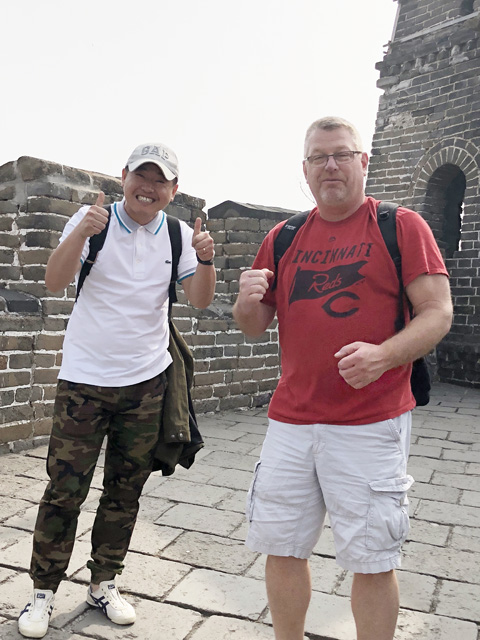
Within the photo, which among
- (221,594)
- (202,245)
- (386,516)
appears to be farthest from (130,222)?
→ (221,594)

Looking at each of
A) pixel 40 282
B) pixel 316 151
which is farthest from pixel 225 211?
pixel 316 151

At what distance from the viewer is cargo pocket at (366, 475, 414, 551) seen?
1.88 meters

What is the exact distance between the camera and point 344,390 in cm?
197

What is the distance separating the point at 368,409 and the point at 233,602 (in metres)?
1.24

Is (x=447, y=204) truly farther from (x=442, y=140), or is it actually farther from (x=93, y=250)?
(x=93, y=250)

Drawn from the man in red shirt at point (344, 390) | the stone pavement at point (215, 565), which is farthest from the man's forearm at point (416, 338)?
the stone pavement at point (215, 565)

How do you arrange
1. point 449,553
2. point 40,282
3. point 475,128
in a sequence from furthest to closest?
point 475,128
point 40,282
point 449,553

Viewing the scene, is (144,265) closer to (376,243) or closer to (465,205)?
(376,243)

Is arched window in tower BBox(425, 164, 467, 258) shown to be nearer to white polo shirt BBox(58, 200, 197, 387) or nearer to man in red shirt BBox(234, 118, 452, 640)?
white polo shirt BBox(58, 200, 197, 387)

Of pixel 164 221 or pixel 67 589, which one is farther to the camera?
pixel 67 589

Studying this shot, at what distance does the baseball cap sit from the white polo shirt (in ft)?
0.68

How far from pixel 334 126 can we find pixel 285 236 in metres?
0.38

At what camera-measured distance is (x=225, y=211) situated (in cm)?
697

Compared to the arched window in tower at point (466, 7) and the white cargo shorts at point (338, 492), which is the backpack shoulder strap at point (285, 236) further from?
the arched window in tower at point (466, 7)
